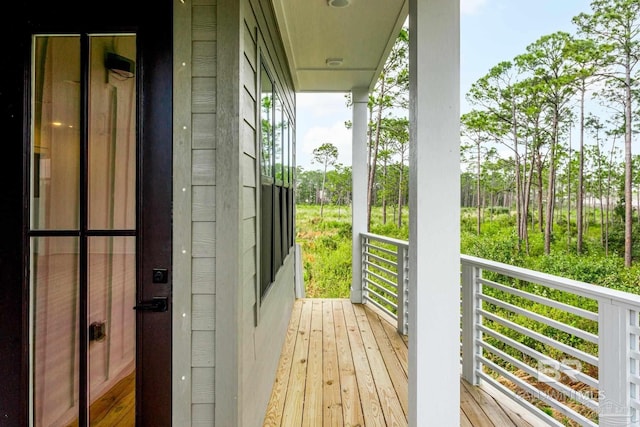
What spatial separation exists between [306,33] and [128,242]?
8.26 feet

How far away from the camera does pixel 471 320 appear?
2.62 meters

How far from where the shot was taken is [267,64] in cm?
233

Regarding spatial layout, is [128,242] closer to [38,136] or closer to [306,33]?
[38,136]

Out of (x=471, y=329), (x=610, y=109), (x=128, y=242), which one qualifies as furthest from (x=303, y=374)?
(x=610, y=109)

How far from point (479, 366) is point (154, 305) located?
2370mm

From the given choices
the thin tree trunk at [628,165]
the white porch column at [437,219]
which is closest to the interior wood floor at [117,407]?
the white porch column at [437,219]

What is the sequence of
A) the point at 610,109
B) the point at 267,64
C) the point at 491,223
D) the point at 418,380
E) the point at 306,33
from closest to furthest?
1. the point at 418,380
2. the point at 267,64
3. the point at 306,33
4. the point at 610,109
5. the point at 491,223

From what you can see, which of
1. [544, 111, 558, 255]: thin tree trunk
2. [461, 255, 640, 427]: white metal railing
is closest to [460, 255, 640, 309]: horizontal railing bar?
[461, 255, 640, 427]: white metal railing

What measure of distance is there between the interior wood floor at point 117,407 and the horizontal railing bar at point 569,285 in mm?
2122

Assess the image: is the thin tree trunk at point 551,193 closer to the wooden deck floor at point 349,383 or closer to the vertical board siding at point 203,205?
the wooden deck floor at point 349,383

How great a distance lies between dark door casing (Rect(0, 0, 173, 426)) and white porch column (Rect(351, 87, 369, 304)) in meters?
3.38

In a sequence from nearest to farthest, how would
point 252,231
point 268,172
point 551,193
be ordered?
point 252,231 → point 268,172 → point 551,193

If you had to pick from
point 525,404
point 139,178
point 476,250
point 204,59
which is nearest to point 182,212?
point 139,178

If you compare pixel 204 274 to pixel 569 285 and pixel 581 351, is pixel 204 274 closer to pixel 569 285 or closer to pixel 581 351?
pixel 569 285
